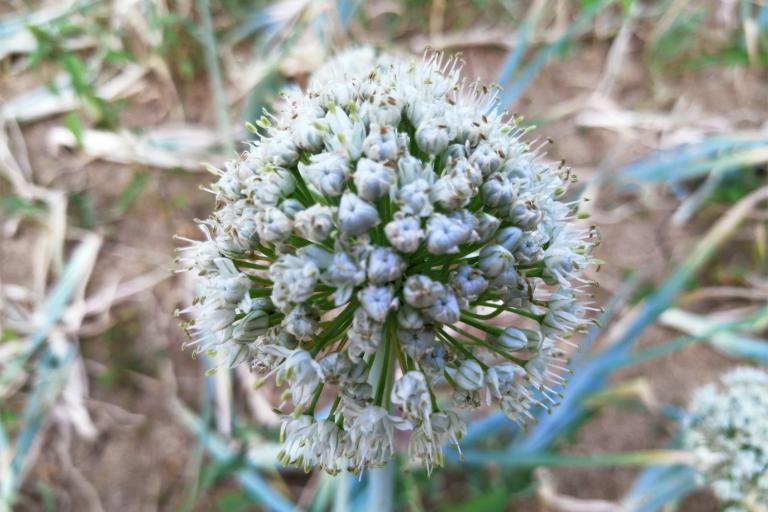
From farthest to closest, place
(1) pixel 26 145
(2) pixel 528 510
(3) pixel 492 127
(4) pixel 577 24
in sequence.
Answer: (1) pixel 26 145, (2) pixel 528 510, (4) pixel 577 24, (3) pixel 492 127

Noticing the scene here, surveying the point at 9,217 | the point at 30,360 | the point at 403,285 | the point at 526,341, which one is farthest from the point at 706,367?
the point at 9,217

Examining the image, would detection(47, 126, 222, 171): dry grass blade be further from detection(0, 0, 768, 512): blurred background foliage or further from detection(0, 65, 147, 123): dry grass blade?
detection(0, 65, 147, 123): dry grass blade

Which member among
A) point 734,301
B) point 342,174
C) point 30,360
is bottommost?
point 30,360

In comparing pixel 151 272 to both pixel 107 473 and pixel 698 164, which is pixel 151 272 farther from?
pixel 698 164

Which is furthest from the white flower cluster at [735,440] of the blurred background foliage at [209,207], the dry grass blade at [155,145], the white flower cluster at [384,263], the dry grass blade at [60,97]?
the dry grass blade at [60,97]

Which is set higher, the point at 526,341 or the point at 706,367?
the point at 706,367

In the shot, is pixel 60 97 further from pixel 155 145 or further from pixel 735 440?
pixel 735 440

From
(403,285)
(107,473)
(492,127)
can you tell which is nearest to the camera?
(403,285)

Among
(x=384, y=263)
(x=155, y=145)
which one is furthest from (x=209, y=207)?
(x=384, y=263)

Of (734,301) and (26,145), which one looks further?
(26,145)

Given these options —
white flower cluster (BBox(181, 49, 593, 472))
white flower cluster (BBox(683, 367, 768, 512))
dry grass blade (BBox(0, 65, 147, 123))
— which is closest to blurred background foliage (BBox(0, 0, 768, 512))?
dry grass blade (BBox(0, 65, 147, 123))
